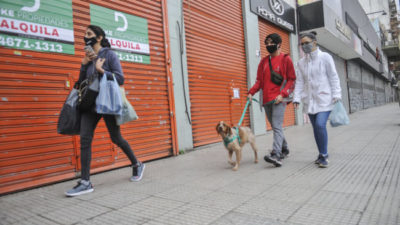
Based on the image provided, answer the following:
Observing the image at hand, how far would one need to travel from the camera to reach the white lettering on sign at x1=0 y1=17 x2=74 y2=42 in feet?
11.2

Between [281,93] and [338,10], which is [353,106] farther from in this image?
[281,93]

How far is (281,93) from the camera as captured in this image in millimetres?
4125

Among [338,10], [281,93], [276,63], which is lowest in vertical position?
[281,93]

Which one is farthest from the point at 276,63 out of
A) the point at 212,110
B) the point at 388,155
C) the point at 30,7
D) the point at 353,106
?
the point at 353,106

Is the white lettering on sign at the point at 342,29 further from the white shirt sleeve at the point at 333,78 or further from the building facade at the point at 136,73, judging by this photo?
the white shirt sleeve at the point at 333,78

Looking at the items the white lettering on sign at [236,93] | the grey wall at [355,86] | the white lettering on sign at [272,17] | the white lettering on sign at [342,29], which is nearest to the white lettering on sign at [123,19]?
the white lettering on sign at [236,93]

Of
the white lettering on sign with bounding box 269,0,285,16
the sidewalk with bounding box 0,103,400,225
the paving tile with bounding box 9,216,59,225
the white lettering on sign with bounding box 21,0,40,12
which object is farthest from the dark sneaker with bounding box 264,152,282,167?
the white lettering on sign with bounding box 269,0,285,16

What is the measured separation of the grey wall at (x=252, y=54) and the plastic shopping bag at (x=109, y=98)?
19.8 ft

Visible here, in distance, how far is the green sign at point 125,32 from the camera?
4637mm

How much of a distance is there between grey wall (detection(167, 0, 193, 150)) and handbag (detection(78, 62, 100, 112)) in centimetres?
280

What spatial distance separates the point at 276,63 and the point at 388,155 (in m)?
2.41

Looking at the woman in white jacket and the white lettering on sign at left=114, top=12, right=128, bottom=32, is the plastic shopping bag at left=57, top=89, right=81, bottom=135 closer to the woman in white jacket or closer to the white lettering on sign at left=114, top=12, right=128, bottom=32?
the white lettering on sign at left=114, top=12, right=128, bottom=32

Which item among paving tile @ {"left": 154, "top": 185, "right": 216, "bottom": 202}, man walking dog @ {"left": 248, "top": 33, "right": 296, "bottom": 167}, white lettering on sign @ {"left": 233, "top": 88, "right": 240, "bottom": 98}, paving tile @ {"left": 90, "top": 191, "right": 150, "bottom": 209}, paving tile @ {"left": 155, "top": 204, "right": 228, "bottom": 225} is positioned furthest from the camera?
white lettering on sign @ {"left": 233, "top": 88, "right": 240, "bottom": 98}

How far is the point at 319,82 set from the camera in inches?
159
